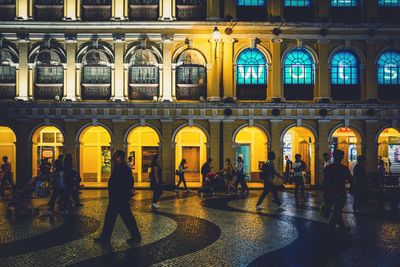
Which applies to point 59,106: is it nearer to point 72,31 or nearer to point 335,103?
point 72,31

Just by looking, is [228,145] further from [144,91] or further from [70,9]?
[70,9]

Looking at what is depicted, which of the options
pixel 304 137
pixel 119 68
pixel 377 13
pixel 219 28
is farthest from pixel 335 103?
pixel 119 68

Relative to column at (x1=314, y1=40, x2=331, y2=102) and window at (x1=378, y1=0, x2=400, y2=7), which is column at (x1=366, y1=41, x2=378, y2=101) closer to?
column at (x1=314, y1=40, x2=331, y2=102)

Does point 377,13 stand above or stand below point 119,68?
above

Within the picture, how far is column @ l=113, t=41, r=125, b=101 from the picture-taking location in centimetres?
2805

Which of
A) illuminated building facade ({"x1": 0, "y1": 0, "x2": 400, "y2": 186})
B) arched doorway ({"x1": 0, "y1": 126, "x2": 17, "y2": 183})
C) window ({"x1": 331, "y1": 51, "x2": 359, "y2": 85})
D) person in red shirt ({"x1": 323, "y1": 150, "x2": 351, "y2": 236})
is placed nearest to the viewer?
person in red shirt ({"x1": 323, "y1": 150, "x2": 351, "y2": 236})

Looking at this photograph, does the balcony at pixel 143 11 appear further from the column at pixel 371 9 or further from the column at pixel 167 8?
the column at pixel 371 9

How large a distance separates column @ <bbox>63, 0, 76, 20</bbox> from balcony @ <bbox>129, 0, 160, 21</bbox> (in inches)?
116

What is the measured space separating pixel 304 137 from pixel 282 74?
4263mm

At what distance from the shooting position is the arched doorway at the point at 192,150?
98.9 ft

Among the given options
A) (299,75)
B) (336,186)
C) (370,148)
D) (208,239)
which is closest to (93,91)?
(299,75)

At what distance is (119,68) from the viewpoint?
2805 centimetres

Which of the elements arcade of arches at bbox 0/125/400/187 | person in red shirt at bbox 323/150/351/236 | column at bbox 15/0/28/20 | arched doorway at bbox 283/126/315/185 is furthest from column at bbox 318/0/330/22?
person in red shirt at bbox 323/150/351/236

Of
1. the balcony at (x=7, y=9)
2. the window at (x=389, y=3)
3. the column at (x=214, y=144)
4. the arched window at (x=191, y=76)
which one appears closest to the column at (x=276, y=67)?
the column at (x=214, y=144)
